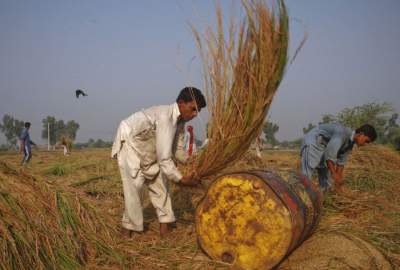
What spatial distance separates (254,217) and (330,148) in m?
2.19

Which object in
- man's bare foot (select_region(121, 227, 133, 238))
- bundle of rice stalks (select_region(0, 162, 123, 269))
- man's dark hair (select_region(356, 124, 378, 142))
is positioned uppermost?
man's dark hair (select_region(356, 124, 378, 142))

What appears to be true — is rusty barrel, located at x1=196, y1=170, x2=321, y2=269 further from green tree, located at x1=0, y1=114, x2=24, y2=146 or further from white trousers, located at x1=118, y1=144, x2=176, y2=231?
green tree, located at x1=0, y1=114, x2=24, y2=146

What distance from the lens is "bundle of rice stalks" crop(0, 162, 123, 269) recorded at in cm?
238

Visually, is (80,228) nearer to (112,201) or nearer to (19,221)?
(19,221)

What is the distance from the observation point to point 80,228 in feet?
9.76

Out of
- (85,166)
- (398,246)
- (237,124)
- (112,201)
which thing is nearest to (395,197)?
(398,246)

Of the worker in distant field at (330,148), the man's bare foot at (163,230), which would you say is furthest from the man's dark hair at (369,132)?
the man's bare foot at (163,230)

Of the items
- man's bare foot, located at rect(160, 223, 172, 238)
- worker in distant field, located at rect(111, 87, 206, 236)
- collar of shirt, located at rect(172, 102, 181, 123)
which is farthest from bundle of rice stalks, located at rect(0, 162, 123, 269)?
collar of shirt, located at rect(172, 102, 181, 123)

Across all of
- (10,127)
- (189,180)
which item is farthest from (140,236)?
(10,127)

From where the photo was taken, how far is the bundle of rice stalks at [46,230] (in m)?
2.38

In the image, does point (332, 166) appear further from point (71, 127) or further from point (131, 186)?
point (71, 127)

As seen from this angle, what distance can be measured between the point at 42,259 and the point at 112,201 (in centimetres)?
281

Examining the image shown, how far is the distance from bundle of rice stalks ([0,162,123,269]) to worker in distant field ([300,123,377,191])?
265 centimetres

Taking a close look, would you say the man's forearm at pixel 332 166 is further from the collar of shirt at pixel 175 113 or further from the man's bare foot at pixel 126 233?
the man's bare foot at pixel 126 233
